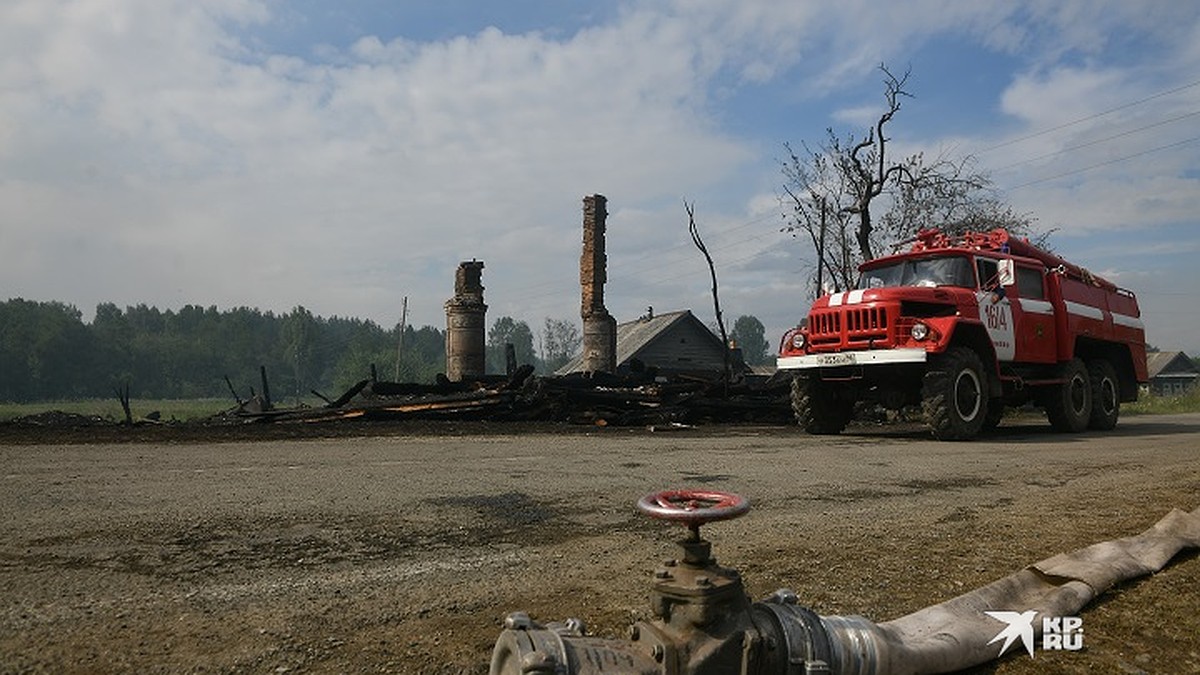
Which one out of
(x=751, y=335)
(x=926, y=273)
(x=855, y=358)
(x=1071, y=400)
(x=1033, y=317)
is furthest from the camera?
(x=751, y=335)

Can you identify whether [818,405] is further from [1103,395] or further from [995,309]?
[1103,395]

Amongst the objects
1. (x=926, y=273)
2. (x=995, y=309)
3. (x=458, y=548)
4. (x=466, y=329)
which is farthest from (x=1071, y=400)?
(x=466, y=329)

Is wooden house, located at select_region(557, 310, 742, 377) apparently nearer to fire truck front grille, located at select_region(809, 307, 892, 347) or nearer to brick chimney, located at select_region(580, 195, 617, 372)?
brick chimney, located at select_region(580, 195, 617, 372)

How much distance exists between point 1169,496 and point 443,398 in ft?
35.5

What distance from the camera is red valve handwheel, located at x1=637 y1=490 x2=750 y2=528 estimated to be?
6.32ft

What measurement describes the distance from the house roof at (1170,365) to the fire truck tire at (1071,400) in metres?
75.4

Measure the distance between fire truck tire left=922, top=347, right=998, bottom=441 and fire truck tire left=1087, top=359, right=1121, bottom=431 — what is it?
4.31m

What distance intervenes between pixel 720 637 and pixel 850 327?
9.46 m

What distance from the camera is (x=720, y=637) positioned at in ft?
6.20

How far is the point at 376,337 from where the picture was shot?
147000mm

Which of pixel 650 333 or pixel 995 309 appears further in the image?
pixel 650 333

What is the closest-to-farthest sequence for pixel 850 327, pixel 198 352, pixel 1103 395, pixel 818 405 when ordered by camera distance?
pixel 850 327 → pixel 818 405 → pixel 1103 395 → pixel 198 352

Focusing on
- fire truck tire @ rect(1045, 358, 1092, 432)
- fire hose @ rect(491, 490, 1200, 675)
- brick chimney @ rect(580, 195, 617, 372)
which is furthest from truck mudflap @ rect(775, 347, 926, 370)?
brick chimney @ rect(580, 195, 617, 372)

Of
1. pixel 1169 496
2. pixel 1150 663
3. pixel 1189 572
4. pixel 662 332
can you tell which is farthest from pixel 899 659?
pixel 662 332
